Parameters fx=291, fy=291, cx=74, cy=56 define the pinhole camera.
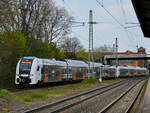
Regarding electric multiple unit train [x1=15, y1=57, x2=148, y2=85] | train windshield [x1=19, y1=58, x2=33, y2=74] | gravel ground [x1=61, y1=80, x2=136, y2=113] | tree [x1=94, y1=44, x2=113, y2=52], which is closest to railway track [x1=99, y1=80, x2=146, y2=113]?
gravel ground [x1=61, y1=80, x2=136, y2=113]

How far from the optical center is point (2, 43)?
25891 millimetres

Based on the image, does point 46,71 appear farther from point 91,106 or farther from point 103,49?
point 103,49

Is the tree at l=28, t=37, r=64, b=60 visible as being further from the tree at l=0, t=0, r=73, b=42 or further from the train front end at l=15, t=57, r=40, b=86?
the train front end at l=15, t=57, r=40, b=86

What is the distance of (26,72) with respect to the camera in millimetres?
26047

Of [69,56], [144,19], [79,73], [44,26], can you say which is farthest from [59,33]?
[144,19]

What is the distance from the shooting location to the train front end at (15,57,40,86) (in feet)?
84.8

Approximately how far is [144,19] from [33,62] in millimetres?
15054

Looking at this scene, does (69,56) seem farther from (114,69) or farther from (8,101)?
(8,101)

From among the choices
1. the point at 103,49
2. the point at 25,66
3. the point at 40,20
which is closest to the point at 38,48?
the point at 40,20

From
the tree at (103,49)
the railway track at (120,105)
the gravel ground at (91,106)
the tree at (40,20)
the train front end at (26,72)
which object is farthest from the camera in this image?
the tree at (103,49)

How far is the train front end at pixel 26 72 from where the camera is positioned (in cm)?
2586

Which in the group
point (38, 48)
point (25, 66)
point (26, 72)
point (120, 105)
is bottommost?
point (120, 105)

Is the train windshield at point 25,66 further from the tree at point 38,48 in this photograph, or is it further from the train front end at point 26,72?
the tree at point 38,48

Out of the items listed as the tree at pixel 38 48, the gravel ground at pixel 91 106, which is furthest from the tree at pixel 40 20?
the gravel ground at pixel 91 106
